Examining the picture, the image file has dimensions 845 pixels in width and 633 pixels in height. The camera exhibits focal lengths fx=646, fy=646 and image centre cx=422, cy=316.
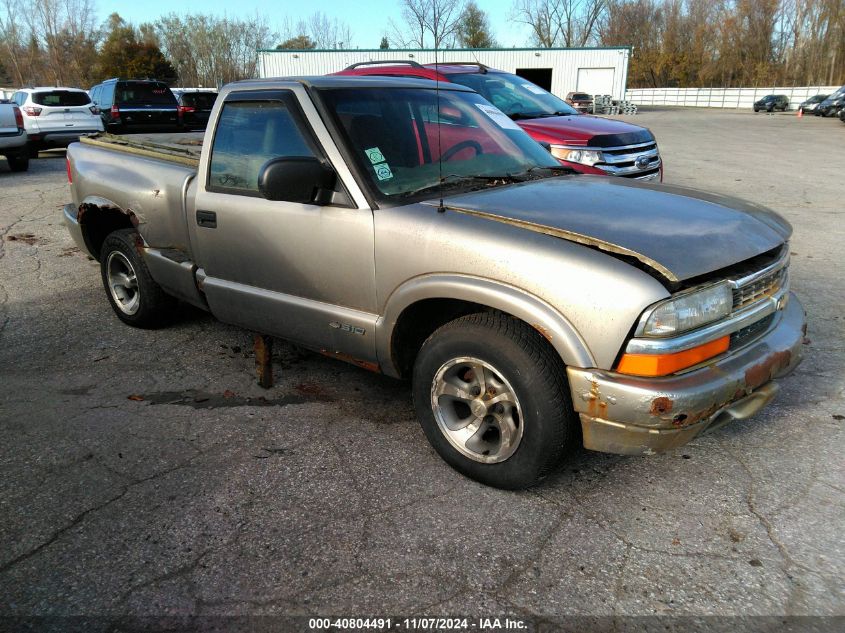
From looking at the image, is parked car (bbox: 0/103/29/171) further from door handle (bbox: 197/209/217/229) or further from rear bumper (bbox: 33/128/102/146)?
door handle (bbox: 197/209/217/229)

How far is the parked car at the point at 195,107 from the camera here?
20.7 m

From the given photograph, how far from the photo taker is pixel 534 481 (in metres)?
2.76

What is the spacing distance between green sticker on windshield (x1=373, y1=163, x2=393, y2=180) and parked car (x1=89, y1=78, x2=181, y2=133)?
17773mm

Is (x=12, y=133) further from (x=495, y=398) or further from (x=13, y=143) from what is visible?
(x=495, y=398)

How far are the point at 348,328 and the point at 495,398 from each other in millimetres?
890

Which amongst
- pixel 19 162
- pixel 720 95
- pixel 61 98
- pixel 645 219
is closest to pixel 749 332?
pixel 645 219

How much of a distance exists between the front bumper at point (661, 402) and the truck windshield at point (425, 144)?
1283 mm

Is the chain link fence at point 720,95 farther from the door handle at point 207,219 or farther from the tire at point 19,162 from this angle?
the door handle at point 207,219

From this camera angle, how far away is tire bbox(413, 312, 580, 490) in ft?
8.53

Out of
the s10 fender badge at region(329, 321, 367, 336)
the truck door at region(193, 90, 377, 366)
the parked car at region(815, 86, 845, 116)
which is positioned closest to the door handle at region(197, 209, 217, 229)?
the truck door at region(193, 90, 377, 366)

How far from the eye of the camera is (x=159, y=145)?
482cm

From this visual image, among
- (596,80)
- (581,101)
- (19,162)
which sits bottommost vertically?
(19,162)

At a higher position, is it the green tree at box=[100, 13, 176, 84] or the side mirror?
the green tree at box=[100, 13, 176, 84]

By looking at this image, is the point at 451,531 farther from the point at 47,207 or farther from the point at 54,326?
the point at 47,207
